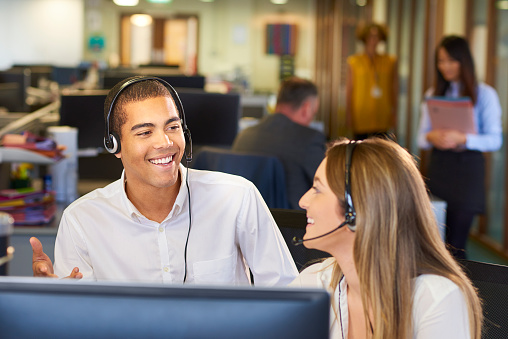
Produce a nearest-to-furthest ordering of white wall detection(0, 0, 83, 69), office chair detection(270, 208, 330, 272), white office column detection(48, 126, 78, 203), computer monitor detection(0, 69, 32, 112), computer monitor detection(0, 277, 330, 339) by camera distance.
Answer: computer monitor detection(0, 277, 330, 339), office chair detection(270, 208, 330, 272), white office column detection(48, 126, 78, 203), computer monitor detection(0, 69, 32, 112), white wall detection(0, 0, 83, 69)

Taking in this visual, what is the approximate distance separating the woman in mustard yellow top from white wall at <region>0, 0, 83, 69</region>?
922 centimetres

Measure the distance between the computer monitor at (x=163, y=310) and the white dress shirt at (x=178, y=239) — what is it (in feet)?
2.94

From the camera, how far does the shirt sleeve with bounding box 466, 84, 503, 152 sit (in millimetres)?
3453

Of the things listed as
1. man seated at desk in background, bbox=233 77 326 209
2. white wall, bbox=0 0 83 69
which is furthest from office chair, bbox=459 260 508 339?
white wall, bbox=0 0 83 69

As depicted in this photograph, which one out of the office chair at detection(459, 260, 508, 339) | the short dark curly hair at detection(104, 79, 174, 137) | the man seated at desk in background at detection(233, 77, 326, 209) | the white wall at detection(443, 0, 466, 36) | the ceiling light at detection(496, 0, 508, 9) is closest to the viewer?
the office chair at detection(459, 260, 508, 339)

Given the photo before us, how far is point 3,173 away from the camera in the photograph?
2953mm

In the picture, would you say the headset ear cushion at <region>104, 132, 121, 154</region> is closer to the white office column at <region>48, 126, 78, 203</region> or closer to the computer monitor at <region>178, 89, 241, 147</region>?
the white office column at <region>48, 126, 78, 203</region>

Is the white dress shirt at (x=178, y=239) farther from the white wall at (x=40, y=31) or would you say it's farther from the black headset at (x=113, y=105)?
the white wall at (x=40, y=31)

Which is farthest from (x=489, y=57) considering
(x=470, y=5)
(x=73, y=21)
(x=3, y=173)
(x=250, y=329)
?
(x=73, y=21)

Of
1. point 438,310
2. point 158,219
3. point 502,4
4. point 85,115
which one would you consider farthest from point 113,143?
point 502,4

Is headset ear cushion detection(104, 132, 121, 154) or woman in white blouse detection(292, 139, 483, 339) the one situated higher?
headset ear cushion detection(104, 132, 121, 154)

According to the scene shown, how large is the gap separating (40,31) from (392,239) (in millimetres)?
13740

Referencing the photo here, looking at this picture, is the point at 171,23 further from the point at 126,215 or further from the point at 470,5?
the point at 126,215

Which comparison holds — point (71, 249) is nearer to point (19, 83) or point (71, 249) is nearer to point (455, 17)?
point (455, 17)
